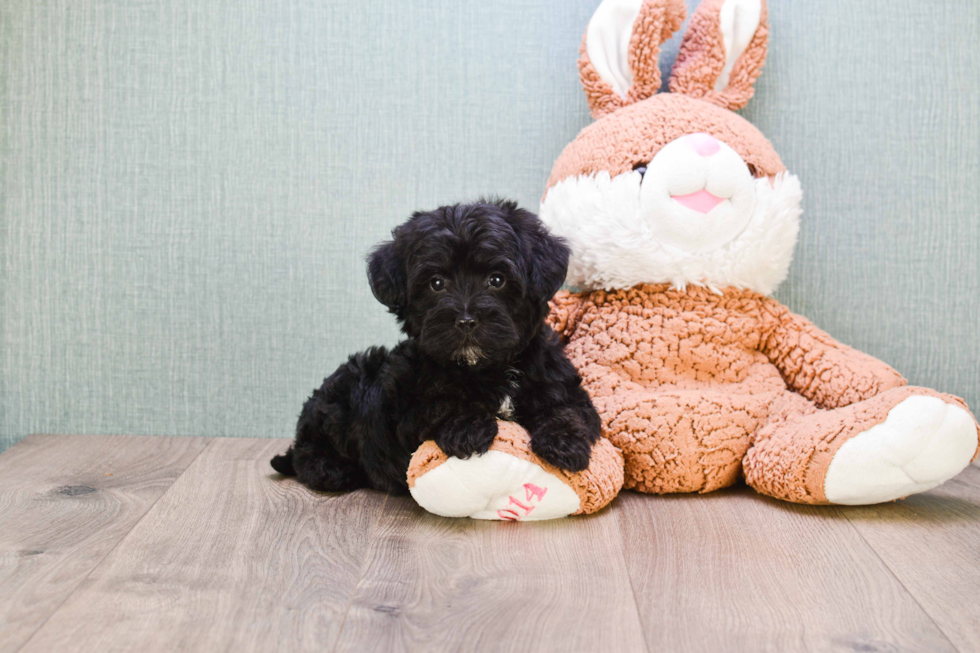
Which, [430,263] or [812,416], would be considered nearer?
[430,263]

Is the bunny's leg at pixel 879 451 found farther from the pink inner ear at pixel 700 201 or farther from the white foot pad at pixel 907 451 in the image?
the pink inner ear at pixel 700 201

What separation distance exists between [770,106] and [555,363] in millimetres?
1001

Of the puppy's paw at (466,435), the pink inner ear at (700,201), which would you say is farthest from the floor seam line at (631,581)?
the pink inner ear at (700,201)

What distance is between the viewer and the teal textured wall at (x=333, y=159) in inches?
75.6

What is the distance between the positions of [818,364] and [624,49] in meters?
0.84

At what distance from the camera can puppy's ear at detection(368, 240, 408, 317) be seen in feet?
4.50

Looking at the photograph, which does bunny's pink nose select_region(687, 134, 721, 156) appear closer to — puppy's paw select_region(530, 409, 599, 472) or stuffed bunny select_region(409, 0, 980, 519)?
stuffed bunny select_region(409, 0, 980, 519)

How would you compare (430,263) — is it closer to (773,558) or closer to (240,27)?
(773,558)

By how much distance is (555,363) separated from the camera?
1.47m

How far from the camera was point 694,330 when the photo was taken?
1.60 m

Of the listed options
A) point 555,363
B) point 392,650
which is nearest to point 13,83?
point 555,363

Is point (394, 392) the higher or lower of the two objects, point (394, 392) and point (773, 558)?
the higher

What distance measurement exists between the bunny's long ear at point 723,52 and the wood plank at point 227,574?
121 centimetres

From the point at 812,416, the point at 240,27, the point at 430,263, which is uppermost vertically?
the point at 240,27
